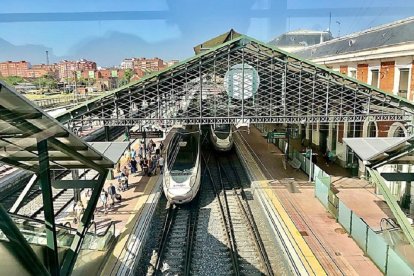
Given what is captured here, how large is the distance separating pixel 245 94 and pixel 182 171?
3.36 meters

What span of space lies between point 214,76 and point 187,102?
1864 millimetres

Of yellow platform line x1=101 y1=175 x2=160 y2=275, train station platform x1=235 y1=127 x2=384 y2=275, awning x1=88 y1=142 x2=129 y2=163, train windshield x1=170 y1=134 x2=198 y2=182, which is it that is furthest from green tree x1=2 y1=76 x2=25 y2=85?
train windshield x1=170 y1=134 x2=198 y2=182

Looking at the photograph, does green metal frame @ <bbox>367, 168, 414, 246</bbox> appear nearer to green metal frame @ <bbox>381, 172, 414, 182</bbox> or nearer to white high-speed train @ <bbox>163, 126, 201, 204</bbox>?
green metal frame @ <bbox>381, 172, 414, 182</bbox>

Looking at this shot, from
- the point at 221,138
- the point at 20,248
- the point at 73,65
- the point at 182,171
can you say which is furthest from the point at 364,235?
the point at 221,138

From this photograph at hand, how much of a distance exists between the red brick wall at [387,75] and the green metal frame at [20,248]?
12.5 metres

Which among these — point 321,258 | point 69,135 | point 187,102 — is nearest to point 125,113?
point 187,102

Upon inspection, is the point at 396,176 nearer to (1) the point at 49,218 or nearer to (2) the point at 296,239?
(2) the point at 296,239

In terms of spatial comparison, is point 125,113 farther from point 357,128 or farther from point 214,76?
point 357,128

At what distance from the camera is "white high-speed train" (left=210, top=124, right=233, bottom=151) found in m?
20.6

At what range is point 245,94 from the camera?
12773 millimetres

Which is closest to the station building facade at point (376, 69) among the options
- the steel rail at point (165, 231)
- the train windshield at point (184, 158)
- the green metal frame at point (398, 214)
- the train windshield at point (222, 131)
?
the green metal frame at point (398, 214)

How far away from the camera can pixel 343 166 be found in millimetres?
16062

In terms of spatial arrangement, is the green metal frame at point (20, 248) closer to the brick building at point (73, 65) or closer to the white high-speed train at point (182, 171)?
the brick building at point (73, 65)

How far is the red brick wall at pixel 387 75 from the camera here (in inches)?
494
